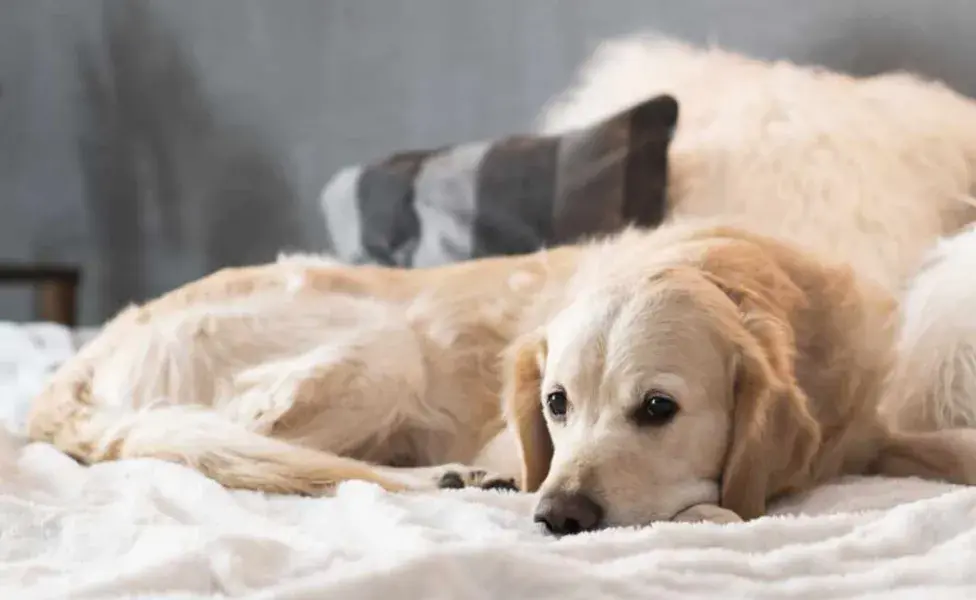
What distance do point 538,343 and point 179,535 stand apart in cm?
61

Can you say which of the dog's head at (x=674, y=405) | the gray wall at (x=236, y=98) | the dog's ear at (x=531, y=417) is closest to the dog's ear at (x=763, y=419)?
the dog's head at (x=674, y=405)

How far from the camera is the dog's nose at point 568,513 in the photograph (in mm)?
1110

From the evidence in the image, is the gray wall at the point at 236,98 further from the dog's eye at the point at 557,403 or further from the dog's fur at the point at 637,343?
the dog's eye at the point at 557,403

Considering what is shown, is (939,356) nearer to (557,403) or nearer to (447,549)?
(557,403)

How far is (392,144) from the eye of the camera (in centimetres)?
345

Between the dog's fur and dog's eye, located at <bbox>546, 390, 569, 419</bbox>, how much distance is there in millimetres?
28

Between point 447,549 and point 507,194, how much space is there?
1.44 meters

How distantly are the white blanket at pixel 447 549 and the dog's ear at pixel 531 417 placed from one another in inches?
5.1

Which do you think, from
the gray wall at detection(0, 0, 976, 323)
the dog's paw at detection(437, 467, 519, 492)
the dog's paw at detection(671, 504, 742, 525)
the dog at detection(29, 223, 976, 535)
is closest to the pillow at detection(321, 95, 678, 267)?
the dog at detection(29, 223, 976, 535)

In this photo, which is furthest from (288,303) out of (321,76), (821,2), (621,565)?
(321,76)

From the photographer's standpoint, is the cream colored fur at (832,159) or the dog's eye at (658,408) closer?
the dog's eye at (658,408)

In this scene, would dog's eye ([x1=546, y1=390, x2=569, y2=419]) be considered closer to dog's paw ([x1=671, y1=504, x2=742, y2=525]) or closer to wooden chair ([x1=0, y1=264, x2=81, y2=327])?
dog's paw ([x1=671, y1=504, x2=742, y2=525])

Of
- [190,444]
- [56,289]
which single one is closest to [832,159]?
[190,444]

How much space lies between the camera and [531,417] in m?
1.44
